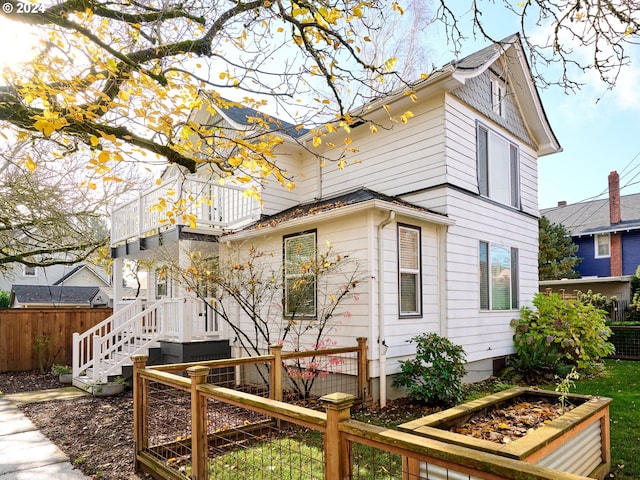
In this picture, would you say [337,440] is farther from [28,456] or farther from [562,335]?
[562,335]

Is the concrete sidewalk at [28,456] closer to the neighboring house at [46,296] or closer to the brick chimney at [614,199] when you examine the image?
the neighboring house at [46,296]

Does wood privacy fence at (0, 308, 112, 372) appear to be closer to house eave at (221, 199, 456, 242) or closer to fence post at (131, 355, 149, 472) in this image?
house eave at (221, 199, 456, 242)

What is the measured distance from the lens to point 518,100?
10.7 metres

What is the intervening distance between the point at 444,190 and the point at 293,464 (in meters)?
5.59

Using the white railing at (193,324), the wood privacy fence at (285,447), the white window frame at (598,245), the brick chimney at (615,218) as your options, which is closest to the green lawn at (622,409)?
the wood privacy fence at (285,447)

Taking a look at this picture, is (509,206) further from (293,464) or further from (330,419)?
(330,419)

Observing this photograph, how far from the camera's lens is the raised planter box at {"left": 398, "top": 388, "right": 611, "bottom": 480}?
2.94 metres

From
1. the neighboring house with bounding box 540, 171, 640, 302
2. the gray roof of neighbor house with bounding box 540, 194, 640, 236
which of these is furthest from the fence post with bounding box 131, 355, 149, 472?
the gray roof of neighbor house with bounding box 540, 194, 640, 236

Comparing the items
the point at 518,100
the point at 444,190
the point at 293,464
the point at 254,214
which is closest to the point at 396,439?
the point at 293,464

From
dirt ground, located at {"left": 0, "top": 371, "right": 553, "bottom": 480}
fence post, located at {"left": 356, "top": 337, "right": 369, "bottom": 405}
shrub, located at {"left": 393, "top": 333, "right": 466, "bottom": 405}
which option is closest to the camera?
dirt ground, located at {"left": 0, "top": 371, "right": 553, "bottom": 480}

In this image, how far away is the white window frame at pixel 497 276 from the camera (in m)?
9.12

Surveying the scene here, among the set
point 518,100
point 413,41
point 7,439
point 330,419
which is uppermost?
point 413,41

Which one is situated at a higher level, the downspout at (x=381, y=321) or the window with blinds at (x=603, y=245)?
the window with blinds at (x=603, y=245)

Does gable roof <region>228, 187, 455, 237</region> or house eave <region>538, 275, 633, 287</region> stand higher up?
gable roof <region>228, 187, 455, 237</region>
